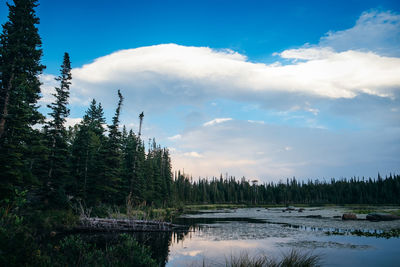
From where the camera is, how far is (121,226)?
28.8 meters

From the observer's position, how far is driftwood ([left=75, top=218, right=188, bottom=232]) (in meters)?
27.7

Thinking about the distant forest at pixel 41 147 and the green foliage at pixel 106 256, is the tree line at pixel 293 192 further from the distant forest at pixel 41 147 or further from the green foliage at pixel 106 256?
the green foliage at pixel 106 256

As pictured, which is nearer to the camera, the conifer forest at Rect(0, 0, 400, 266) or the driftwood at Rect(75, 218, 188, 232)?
the conifer forest at Rect(0, 0, 400, 266)

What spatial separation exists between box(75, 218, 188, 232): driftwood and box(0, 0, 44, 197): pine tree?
23.0 ft

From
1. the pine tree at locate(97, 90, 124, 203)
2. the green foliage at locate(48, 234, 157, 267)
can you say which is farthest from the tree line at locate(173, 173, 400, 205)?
the green foliage at locate(48, 234, 157, 267)

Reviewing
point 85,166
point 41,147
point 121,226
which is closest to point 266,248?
point 121,226

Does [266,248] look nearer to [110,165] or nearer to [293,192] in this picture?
[110,165]

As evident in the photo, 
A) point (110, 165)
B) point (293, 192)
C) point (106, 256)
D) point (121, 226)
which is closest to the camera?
point (106, 256)

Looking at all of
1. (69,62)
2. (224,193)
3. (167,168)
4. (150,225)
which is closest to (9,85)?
(69,62)

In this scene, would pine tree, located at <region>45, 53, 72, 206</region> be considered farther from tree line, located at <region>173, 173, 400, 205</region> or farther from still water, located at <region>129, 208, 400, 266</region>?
tree line, located at <region>173, 173, 400, 205</region>

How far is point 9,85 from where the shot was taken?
26.0 meters

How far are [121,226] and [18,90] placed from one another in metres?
17.3

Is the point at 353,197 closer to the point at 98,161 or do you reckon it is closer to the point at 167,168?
the point at 167,168

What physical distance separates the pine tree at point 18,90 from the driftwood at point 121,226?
701 cm
